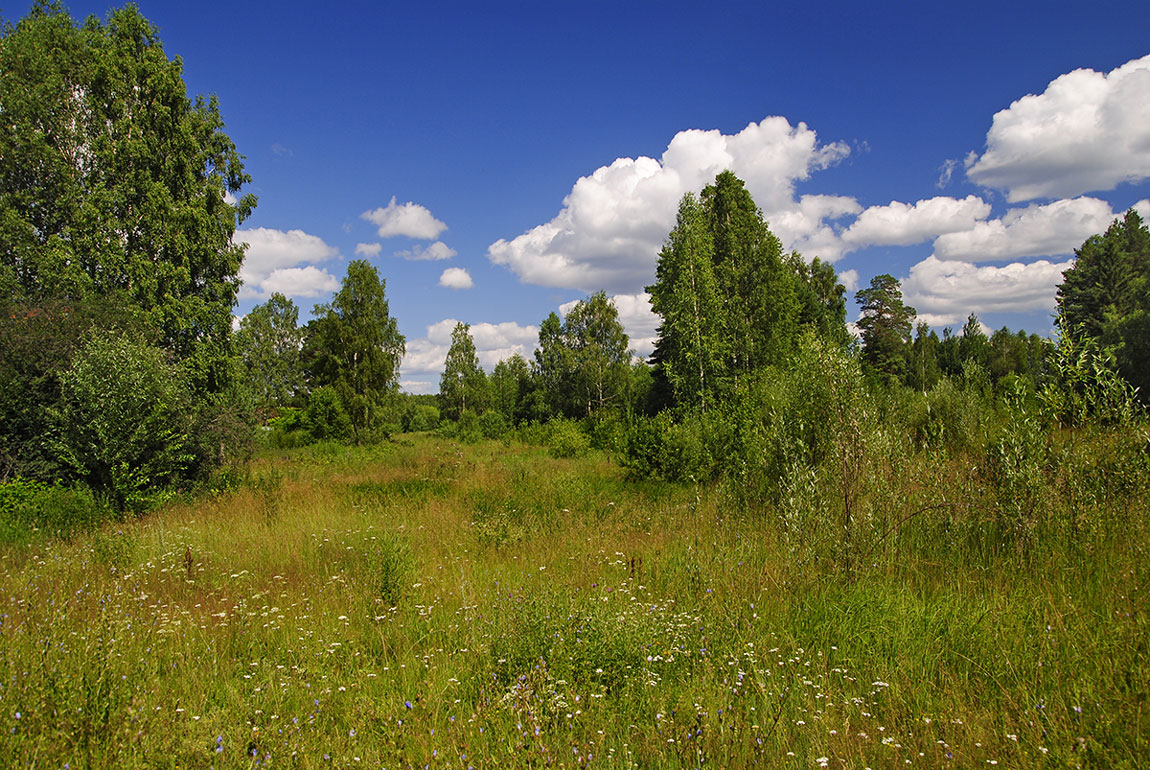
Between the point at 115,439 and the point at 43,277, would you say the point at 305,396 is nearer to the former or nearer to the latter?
the point at 43,277

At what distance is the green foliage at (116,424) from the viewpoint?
32.9ft

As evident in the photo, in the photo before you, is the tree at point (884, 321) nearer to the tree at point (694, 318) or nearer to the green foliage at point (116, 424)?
the tree at point (694, 318)

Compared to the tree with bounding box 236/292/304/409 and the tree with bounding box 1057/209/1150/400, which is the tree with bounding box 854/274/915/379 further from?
the tree with bounding box 236/292/304/409

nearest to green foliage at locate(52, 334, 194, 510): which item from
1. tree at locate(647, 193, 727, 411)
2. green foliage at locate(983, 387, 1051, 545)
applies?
green foliage at locate(983, 387, 1051, 545)

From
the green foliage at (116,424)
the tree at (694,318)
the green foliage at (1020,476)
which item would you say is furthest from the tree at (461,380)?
the green foliage at (1020,476)

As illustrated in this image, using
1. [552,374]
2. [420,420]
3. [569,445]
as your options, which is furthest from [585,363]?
[420,420]

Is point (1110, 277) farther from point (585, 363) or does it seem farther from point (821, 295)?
point (585, 363)

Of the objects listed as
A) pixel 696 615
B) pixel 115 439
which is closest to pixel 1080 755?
pixel 696 615

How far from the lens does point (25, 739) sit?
2.59m

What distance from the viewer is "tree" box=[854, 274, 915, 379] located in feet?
169

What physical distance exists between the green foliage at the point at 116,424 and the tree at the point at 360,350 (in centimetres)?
1846

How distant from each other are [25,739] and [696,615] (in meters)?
4.21

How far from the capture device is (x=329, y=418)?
30.5 metres

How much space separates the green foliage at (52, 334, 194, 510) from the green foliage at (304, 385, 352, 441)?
18.8 metres
